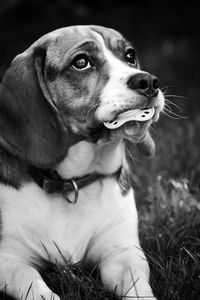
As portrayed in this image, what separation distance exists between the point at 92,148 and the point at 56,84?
1.38ft

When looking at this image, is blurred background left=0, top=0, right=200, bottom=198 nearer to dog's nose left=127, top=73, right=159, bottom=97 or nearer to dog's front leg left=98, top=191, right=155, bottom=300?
dog's front leg left=98, top=191, right=155, bottom=300

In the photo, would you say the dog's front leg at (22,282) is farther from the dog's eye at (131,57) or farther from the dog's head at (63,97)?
the dog's eye at (131,57)

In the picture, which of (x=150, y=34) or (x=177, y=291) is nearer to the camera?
(x=177, y=291)

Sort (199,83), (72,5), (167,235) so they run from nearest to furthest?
(167,235)
(199,83)
(72,5)

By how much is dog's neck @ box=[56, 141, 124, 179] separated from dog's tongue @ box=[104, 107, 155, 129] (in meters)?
0.22

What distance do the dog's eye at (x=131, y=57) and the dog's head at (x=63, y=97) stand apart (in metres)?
0.18

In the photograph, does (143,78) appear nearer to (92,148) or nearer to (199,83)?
(92,148)

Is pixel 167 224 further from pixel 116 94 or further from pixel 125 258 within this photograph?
pixel 116 94

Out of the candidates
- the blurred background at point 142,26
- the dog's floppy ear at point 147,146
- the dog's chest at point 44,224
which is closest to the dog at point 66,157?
the dog's chest at point 44,224

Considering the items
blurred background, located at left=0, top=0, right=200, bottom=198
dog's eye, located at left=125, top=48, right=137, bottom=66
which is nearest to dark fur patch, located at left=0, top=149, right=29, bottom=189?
dog's eye, located at left=125, top=48, right=137, bottom=66

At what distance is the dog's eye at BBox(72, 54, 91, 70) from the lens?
11.3ft

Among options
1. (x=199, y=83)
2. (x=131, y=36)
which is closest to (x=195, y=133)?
(x=199, y=83)

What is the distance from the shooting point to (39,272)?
3.48m

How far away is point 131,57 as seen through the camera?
12.4 feet
